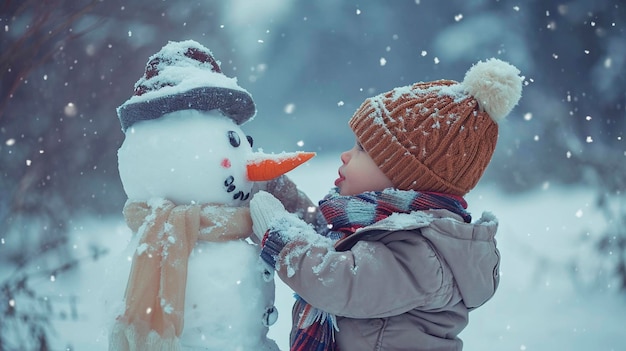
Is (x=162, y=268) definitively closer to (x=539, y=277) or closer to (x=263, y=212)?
(x=263, y=212)

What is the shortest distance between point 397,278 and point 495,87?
448mm

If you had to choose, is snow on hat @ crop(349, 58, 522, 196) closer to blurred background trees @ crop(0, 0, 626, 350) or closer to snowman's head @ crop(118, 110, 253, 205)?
snowman's head @ crop(118, 110, 253, 205)

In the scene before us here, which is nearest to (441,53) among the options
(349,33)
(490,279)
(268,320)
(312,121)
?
(349,33)

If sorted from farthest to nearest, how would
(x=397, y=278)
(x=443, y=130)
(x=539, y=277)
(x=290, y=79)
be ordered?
(x=539, y=277), (x=290, y=79), (x=443, y=130), (x=397, y=278)

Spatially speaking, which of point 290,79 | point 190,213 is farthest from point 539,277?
point 190,213

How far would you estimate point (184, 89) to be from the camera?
1146 mm

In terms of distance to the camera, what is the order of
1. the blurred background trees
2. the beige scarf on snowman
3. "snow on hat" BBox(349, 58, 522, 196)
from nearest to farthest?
the beige scarf on snowman
"snow on hat" BBox(349, 58, 522, 196)
the blurred background trees

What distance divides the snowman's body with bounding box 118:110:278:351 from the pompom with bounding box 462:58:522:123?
52cm

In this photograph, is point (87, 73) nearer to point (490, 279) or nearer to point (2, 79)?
point (2, 79)

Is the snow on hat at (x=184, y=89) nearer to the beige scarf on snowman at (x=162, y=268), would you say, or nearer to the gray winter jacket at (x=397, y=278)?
the beige scarf on snowman at (x=162, y=268)

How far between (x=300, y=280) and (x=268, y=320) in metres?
0.16

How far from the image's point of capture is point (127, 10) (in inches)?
105

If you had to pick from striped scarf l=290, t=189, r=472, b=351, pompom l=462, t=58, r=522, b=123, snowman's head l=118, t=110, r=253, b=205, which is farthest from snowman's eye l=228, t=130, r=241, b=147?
pompom l=462, t=58, r=522, b=123

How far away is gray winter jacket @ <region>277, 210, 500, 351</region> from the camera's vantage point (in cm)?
107
